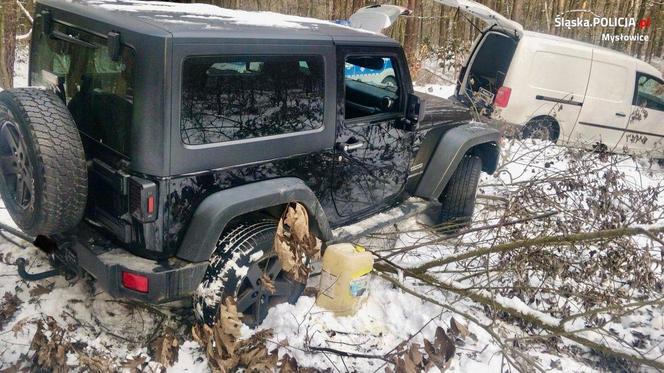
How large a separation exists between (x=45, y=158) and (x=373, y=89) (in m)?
2.39

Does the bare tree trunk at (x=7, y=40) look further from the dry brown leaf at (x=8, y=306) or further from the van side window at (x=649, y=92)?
the van side window at (x=649, y=92)

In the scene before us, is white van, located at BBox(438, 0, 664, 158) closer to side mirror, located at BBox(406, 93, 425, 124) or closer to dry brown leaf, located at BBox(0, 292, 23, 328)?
side mirror, located at BBox(406, 93, 425, 124)

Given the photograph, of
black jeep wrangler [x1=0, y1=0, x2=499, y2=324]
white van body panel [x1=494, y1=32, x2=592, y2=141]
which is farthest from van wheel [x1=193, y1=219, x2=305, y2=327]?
white van body panel [x1=494, y1=32, x2=592, y2=141]

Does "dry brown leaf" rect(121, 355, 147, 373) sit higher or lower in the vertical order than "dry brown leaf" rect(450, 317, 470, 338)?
lower

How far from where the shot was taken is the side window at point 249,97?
280 centimetres

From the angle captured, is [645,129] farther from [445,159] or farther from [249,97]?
[249,97]

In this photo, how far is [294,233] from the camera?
3.02 m

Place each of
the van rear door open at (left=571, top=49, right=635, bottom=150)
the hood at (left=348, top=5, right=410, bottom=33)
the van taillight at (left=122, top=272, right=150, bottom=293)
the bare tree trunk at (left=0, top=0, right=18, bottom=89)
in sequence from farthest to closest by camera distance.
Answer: the van rear door open at (left=571, top=49, right=635, bottom=150) < the bare tree trunk at (left=0, top=0, right=18, bottom=89) < the hood at (left=348, top=5, right=410, bottom=33) < the van taillight at (left=122, top=272, right=150, bottom=293)

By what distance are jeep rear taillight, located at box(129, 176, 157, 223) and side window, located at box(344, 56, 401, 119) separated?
1.61 m

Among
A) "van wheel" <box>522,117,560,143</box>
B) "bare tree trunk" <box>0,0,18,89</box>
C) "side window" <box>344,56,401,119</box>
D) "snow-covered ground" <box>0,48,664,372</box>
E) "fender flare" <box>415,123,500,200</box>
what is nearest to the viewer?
"snow-covered ground" <box>0,48,664,372</box>

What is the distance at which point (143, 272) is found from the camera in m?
2.77

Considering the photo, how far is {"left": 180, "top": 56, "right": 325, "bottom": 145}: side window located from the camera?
110 inches

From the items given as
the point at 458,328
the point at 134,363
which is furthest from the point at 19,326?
the point at 458,328

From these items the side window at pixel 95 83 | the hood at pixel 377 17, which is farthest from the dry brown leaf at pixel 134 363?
the hood at pixel 377 17
